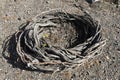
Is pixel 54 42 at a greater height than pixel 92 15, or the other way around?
pixel 92 15

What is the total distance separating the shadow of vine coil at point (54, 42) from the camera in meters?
3.52

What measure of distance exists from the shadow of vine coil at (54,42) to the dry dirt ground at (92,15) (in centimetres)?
10

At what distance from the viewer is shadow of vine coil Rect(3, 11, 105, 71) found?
352cm

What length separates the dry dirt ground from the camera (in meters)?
3.54

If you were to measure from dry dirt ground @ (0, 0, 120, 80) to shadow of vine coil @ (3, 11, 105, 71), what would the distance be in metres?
0.10

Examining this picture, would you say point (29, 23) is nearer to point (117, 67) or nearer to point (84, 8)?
point (84, 8)

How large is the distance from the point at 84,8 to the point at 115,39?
2.57 ft

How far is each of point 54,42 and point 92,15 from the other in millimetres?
792

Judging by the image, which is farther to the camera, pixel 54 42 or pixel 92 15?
pixel 92 15

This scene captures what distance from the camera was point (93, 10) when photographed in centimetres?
448

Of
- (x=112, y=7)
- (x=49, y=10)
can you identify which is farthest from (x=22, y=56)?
(x=112, y=7)

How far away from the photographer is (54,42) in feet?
13.0

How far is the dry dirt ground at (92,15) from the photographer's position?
3.54 m

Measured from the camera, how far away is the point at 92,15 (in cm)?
438
